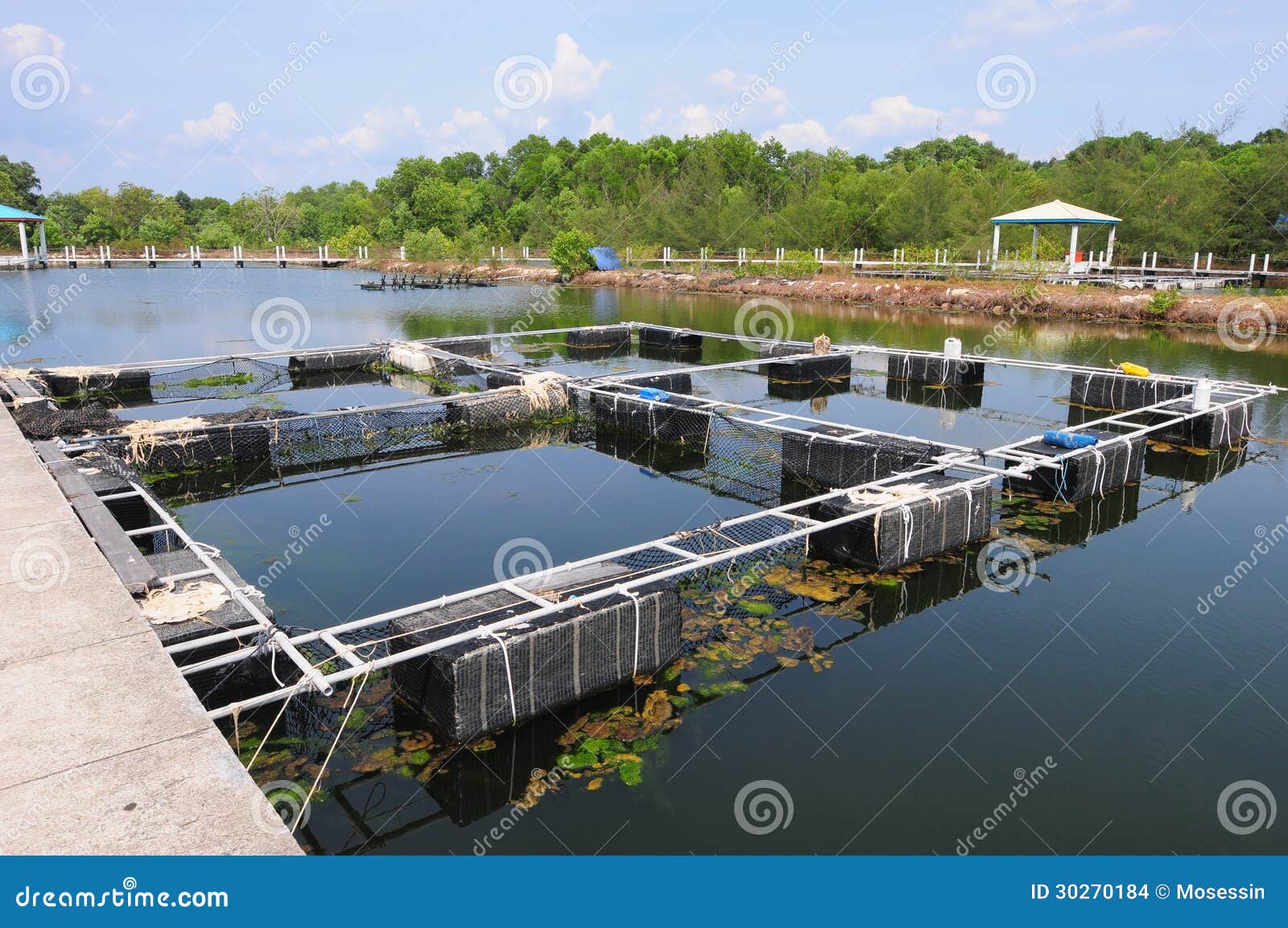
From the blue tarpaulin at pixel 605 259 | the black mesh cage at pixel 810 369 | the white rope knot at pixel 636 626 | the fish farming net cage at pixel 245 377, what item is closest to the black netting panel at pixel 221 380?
the fish farming net cage at pixel 245 377

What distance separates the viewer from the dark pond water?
4.31m

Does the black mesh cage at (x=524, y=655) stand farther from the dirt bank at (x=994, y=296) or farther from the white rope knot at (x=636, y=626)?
the dirt bank at (x=994, y=296)

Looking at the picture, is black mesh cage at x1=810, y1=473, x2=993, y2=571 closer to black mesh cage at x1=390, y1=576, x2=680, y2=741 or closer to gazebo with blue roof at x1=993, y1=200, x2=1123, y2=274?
black mesh cage at x1=390, y1=576, x2=680, y2=741

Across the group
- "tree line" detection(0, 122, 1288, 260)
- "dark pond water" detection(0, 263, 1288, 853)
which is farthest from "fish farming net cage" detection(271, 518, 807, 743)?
"tree line" detection(0, 122, 1288, 260)

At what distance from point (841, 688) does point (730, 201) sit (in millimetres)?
40837

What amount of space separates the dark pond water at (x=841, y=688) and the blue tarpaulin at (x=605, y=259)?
97.5 ft

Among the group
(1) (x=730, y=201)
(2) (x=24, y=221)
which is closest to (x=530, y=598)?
(1) (x=730, y=201)

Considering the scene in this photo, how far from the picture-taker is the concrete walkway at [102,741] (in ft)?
10.5

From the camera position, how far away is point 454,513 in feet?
28.2

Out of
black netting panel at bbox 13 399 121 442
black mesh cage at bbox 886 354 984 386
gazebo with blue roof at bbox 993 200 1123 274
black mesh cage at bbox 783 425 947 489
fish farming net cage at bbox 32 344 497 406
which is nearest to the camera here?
black mesh cage at bbox 783 425 947 489

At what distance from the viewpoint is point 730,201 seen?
43.8 metres

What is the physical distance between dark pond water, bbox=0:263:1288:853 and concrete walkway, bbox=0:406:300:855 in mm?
760

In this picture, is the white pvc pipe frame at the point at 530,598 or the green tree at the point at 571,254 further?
the green tree at the point at 571,254

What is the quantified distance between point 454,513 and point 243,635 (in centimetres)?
370
